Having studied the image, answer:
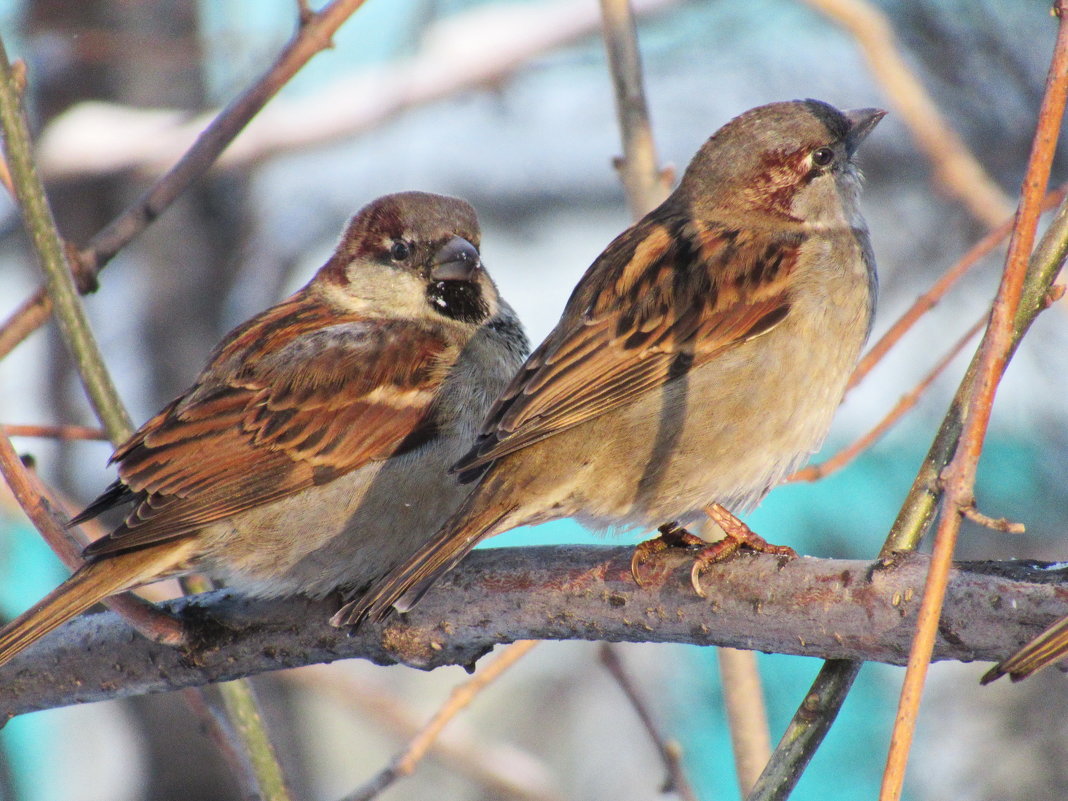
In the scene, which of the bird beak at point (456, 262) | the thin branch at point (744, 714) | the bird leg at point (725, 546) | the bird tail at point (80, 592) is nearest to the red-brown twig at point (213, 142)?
the bird tail at point (80, 592)

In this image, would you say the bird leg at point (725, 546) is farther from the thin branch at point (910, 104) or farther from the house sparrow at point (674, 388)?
the thin branch at point (910, 104)

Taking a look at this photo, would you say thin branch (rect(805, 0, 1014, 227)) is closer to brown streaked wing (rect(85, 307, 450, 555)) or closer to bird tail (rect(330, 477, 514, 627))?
brown streaked wing (rect(85, 307, 450, 555))

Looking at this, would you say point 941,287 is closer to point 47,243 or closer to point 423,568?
point 423,568

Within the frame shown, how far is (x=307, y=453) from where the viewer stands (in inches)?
108

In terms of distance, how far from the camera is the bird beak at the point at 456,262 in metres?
3.08

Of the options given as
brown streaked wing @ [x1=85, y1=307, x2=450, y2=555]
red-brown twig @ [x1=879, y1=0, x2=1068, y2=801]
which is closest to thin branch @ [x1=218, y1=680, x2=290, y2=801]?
brown streaked wing @ [x1=85, y1=307, x2=450, y2=555]

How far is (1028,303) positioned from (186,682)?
5.22 ft

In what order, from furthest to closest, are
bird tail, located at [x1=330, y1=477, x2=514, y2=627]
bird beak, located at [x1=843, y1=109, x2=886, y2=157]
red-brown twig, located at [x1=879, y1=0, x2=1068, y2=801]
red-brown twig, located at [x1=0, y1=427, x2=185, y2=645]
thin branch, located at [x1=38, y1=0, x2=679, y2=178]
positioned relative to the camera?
thin branch, located at [x1=38, y1=0, x2=679, y2=178] < bird beak, located at [x1=843, y1=109, x2=886, y2=157] < bird tail, located at [x1=330, y1=477, x2=514, y2=627] < red-brown twig, located at [x1=0, y1=427, x2=185, y2=645] < red-brown twig, located at [x1=879, y1=0, x2=1068, y2=801]

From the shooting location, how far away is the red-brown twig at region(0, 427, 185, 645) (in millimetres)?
1823

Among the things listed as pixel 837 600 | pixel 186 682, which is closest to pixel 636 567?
pixel 837 600

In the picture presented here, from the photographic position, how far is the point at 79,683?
89.6 inches

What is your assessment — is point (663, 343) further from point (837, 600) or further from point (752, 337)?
point (837, 600)

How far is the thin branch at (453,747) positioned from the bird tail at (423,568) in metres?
1.20

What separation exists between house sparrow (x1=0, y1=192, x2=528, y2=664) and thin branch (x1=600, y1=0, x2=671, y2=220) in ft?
1.67
